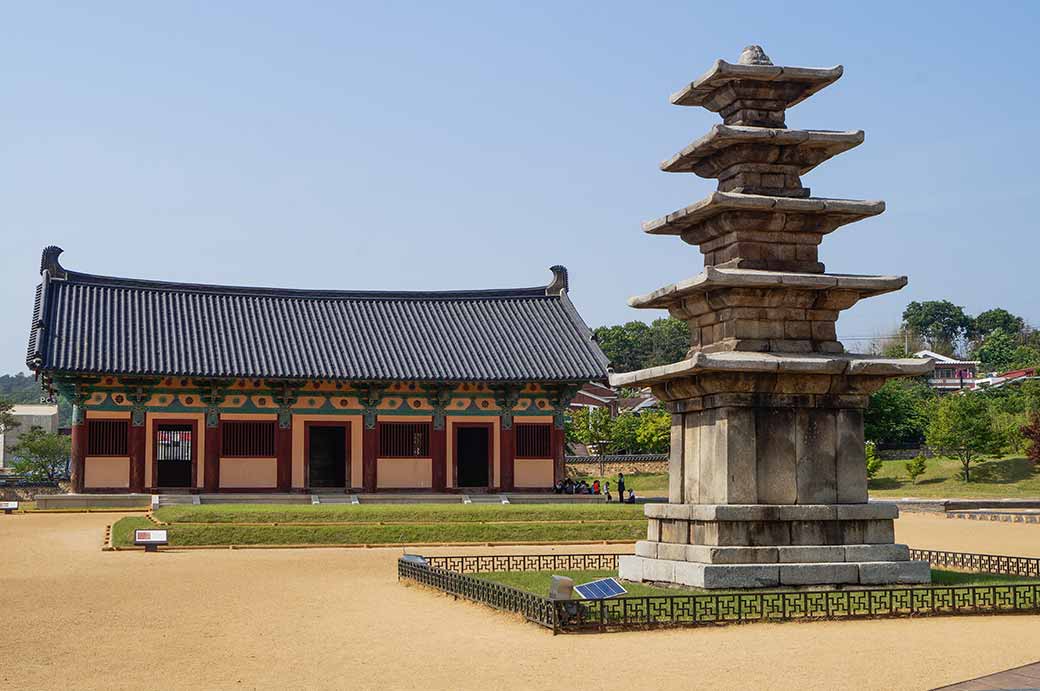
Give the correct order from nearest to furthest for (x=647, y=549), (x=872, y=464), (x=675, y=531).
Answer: (x=675, y=531) < (x=647, y=549) < (x=872, y=464)

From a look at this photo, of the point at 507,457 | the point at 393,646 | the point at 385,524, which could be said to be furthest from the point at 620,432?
the point at 393,646

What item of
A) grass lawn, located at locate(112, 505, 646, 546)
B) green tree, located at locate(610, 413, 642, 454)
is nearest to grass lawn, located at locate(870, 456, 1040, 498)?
green tree, located at locate(610, 413, 642, 454)

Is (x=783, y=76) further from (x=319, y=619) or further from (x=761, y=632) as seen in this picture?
(x=319, y=619)

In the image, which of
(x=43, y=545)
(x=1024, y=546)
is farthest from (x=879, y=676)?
(x=43, y=545)

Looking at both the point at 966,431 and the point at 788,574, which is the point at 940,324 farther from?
the point at 788,574

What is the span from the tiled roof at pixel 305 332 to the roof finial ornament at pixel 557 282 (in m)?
0.05

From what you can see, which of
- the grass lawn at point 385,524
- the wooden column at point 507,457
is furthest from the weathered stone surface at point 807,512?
the wooden column at point 507,457

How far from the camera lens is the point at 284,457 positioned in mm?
46094

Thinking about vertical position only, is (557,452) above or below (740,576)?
above

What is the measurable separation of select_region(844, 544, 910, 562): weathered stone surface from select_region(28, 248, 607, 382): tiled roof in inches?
1109

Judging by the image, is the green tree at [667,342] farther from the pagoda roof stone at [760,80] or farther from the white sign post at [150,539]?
the pagoda roof stone at [760,80]

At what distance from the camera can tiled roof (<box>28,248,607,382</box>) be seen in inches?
1793

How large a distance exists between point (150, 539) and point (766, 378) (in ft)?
54.1

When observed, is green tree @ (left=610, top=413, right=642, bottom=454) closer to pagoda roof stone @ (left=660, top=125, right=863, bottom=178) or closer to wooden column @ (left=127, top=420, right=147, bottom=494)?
wooden column @ (left=127, top=420, right=147, bottom=494)
